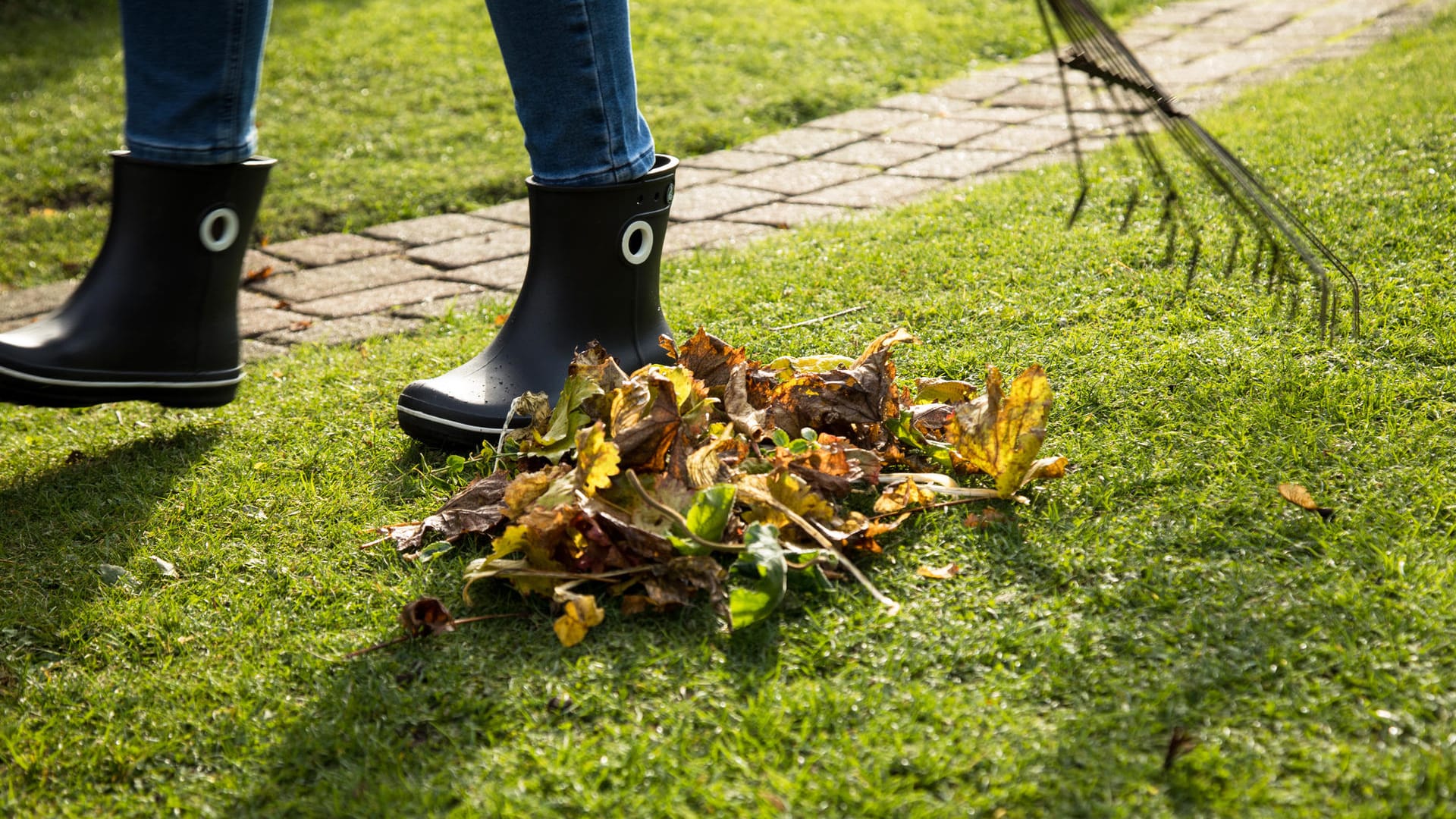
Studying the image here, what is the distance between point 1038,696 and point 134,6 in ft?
7.21

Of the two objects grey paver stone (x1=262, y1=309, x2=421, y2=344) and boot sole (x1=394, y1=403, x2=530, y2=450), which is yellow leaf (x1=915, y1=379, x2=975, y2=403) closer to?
boot sole (x1=394, y1=403, x2=530, y2=450)

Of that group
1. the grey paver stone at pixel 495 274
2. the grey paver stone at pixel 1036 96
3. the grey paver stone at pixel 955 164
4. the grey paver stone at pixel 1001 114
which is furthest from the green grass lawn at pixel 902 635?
the grey paver stone at pixel 1036 96

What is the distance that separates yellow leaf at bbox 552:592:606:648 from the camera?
163 centimetres

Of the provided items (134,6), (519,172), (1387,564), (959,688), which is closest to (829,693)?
(959,688)

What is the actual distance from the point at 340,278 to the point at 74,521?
199cm

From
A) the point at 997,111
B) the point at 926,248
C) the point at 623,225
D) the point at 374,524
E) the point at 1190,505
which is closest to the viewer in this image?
the point at 1190,505

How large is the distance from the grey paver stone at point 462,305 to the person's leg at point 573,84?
121 cm

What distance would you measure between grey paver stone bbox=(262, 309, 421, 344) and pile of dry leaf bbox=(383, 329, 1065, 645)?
4.72 ft

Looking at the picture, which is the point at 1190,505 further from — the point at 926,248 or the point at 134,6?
the point at 134,6

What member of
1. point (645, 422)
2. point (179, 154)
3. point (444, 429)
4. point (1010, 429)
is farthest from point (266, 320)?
point (1010, 429)

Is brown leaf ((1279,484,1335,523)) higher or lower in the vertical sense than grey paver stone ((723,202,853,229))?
lower

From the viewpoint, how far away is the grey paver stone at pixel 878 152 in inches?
191

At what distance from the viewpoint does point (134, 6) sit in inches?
95.3

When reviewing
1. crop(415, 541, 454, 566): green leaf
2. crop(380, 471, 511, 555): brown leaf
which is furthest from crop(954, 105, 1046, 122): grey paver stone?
crop(415, 541, 454, 566): green leaf
